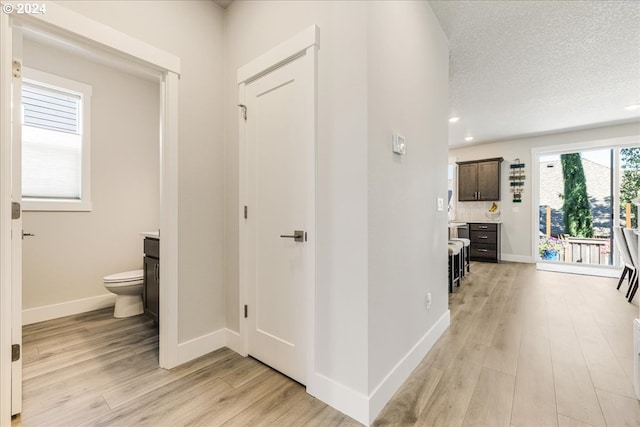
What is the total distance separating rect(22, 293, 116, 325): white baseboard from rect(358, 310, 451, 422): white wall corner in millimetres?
3176

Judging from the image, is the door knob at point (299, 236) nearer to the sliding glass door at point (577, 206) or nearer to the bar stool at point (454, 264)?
the bar stool at point (454, 264)

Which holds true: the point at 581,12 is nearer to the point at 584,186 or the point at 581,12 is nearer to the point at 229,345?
the point at 229,345

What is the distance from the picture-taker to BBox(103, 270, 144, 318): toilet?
2689 mm

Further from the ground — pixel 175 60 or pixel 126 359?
pixel 175 60

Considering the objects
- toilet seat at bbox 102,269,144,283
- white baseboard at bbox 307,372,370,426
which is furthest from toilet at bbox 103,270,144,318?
white baseboard at bbox 307,372,370,426

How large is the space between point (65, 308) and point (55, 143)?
1712 mm

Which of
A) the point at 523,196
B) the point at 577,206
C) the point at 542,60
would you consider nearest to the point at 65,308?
the point at 542,60

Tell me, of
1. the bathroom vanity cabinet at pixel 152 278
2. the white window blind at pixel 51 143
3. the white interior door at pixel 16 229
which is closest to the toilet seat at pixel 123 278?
the bathroom vanity cabinet at pixel 152 278

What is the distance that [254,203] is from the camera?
2.04m

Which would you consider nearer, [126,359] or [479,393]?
[479,393]

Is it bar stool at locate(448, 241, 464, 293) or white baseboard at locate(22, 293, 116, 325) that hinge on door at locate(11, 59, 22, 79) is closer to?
white baseboard at locate(22, 293, 116, 325)

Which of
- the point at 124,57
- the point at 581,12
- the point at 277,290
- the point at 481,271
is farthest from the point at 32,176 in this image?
the point at 481,271

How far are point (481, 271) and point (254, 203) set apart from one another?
463cm

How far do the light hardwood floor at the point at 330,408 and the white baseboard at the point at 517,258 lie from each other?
3.25 metres
